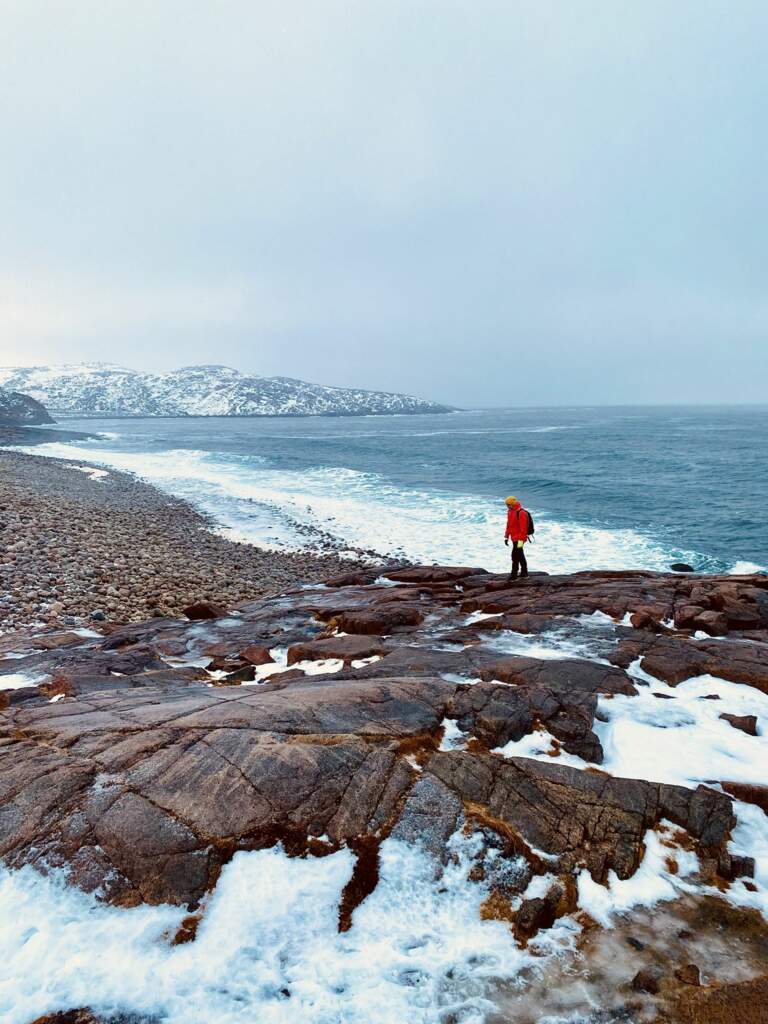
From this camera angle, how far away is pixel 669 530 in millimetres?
30922

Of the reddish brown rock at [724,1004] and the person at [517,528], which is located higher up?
the person at [517,528]

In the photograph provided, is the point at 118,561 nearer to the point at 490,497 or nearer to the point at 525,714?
the point at 525,714

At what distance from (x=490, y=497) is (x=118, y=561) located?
28794mm

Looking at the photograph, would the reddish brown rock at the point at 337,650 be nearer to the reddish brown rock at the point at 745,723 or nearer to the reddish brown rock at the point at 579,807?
the reddish brown rock at the point at 579,807

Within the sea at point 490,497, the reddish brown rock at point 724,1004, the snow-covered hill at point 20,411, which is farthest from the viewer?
the snow-covered hill at point 20,411

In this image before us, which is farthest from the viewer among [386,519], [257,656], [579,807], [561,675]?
[386,519]

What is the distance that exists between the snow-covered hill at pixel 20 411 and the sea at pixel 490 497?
5989cm

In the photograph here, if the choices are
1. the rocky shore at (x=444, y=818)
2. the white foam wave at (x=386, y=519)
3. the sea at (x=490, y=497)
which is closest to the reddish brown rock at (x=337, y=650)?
the rocky shore at (x=444, y=818)

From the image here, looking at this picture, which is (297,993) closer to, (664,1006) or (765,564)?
(664,1006)

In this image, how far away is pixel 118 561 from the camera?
19.6 metres

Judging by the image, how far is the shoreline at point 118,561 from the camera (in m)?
14.9

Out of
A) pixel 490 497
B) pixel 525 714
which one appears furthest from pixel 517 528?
pixel 490 497

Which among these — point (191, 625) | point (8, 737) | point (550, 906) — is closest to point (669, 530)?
point (191, 625)

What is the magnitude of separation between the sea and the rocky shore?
1632cm
